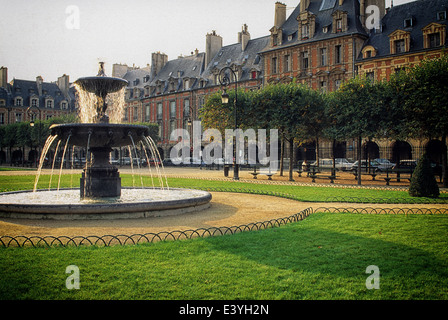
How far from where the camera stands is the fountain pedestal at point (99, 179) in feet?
37.2

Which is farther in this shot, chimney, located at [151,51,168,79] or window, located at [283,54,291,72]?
chimney, located at [151,51,168,79]

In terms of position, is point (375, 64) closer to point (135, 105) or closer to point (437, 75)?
point (437, 75)

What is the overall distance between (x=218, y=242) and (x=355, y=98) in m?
20.3

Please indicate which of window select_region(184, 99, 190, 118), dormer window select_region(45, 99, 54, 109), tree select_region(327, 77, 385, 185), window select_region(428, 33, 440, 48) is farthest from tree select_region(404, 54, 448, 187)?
dormer window select_region(45, 99, 54, 109)

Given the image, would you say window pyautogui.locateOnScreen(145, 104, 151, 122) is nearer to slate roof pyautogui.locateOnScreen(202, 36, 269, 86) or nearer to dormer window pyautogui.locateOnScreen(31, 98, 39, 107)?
slate roof pyautogui.locateOnScreen(202, 36, 269, 86)

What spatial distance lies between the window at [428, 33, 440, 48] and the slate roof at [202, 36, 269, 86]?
20193 millimetres

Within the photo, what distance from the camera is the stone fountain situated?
893 cm

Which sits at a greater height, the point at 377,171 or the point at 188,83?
the point at 188,83

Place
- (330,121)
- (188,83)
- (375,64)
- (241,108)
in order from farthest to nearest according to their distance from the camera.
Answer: (188,83), (375,64), (241,108), (330,121)

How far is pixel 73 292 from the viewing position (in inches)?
169

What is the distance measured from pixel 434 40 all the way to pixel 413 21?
3.45 m

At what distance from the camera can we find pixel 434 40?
33.4 m
